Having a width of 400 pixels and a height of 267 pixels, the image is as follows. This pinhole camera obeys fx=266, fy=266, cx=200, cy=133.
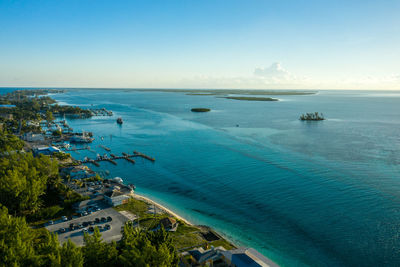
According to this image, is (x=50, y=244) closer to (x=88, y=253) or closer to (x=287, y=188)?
(x=88, y=253)

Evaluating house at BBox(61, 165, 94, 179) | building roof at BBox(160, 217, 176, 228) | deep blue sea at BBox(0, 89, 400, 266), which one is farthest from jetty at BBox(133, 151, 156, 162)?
building roof at BBox(160, 217, 176, 228)

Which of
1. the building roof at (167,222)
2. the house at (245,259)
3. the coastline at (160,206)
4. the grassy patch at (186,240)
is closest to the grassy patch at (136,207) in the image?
the coastline at (160,206)

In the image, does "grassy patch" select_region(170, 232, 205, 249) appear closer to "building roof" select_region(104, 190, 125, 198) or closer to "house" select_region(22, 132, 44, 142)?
"building roof" select_region(104, 190, 125, 198)

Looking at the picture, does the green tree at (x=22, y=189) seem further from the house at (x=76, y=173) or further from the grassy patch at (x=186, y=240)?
the grassy patch at (x=186, y=240)

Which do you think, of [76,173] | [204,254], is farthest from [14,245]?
[76,173]

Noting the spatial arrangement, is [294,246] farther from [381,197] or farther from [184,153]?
[184,153]

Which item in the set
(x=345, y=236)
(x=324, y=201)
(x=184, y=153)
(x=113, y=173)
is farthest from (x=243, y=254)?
(x=184, y=153)
